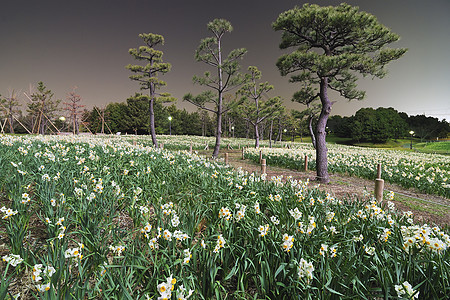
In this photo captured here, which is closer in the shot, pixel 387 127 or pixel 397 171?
pixel 397 171

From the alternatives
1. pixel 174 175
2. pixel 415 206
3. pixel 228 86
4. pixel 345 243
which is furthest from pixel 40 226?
pixel 228 86

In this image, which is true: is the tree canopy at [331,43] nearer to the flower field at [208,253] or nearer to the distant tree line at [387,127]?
the flower field at [208,253]

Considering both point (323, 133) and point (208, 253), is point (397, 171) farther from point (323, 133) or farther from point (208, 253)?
point (208, 253)

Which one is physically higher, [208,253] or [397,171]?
[208,253]

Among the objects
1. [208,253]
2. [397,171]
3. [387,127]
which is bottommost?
[397,171]

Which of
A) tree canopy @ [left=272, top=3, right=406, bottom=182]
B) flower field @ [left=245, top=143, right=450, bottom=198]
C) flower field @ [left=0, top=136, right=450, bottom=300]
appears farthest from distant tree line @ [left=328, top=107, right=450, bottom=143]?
flower field @ [left=0, top=136, right=450, bottom=300]

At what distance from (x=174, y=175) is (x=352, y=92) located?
977cm

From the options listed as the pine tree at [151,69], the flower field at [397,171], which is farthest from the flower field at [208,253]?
the pine tree at [151,69]

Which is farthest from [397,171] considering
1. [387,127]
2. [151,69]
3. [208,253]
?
[387,127]

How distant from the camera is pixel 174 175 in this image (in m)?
5.00

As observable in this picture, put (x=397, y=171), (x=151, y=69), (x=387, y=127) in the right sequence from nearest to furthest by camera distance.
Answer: (x=397, y=171) → (x=151, y=69) → (x=387, y=127)

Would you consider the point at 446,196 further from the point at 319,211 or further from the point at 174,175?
the point at 174,175

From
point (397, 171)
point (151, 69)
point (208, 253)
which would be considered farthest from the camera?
point (151, 69)

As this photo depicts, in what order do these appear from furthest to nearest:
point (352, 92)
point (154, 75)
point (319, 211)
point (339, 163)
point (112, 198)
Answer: point (154, 75), point (339, 163), point (352, 92), point (319, 211), point (112, 198)
